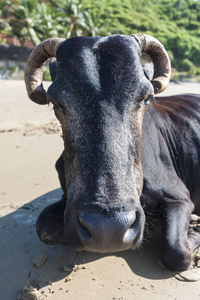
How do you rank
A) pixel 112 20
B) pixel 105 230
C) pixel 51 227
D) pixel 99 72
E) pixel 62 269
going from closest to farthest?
pixel 105 230 < pixel 99 72 < pixel 62 269 < pixel 51 227 < pixel 112 20

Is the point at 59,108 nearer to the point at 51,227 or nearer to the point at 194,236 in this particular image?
the point at 51,227

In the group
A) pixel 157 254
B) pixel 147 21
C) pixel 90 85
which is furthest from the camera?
pixel 147 21

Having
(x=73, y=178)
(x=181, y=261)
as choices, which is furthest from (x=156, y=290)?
(x=73, y=178)

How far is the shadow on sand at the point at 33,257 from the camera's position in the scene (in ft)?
12.5

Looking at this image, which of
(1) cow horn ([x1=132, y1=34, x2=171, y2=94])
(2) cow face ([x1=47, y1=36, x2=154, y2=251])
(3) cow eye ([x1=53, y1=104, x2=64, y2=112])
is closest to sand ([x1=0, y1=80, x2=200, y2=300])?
(2) cow face ([x1=47, y1=36, x2=154, y2=251])

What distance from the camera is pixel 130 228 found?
2.95 meters

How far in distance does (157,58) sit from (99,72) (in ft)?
4.95

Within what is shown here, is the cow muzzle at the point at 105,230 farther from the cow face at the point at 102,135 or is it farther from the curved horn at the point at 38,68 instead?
the curved horn at the point at 38,68

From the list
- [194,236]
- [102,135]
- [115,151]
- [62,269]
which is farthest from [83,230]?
[194,236]

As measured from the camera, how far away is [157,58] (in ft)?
15.4

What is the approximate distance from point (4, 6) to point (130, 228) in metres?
45.0

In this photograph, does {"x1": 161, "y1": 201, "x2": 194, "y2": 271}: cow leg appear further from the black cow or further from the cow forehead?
the cow forehead

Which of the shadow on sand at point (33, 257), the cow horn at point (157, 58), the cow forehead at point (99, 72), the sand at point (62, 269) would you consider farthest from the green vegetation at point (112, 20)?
the cow forehead at point (99, 72)

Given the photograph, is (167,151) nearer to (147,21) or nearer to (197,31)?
(147,21)
